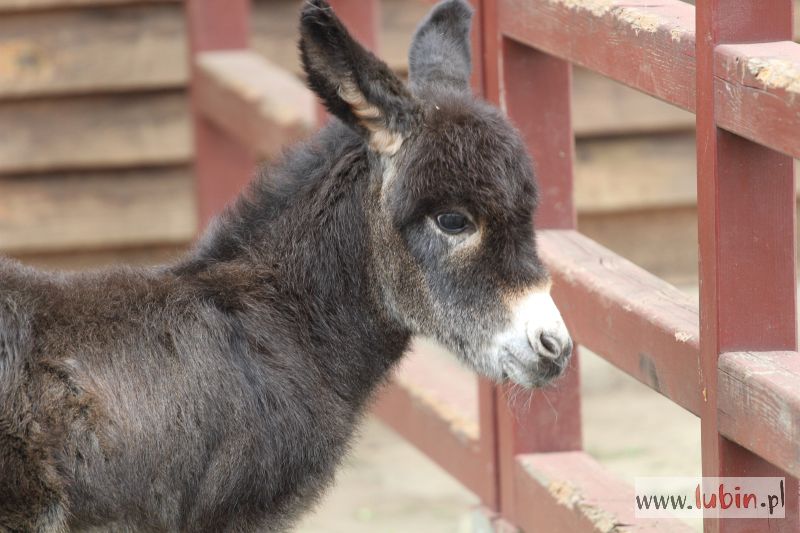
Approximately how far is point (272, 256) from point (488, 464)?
145 cm

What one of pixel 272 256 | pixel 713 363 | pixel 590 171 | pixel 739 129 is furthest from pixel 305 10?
pixel 590 171

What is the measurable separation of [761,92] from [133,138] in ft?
18.0

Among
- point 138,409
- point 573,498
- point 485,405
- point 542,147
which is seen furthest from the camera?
point 485,405

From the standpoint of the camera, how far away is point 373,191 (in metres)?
3.50

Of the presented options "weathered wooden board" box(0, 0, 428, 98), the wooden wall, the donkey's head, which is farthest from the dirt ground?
"weathered wooden board" box(0, 0, 428, 98)

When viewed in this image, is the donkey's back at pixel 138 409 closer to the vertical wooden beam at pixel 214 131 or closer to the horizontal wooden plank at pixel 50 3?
the vertical wooden beam at pixel 214 131

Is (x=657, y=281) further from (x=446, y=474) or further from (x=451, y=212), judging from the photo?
(x=446, y=474)

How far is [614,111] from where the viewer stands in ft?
24.9

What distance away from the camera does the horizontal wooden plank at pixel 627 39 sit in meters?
3.18

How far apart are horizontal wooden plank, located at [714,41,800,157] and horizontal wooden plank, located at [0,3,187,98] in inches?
206

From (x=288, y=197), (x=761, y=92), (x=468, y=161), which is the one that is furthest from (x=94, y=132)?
(x=761, y=92)

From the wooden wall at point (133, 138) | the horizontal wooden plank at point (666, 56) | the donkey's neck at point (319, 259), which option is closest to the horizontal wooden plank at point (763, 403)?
the horizontal wooden plank at point (666, 56)

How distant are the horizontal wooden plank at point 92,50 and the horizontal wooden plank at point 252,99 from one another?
43 cm

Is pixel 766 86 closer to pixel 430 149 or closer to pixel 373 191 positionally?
pixel 430 149
